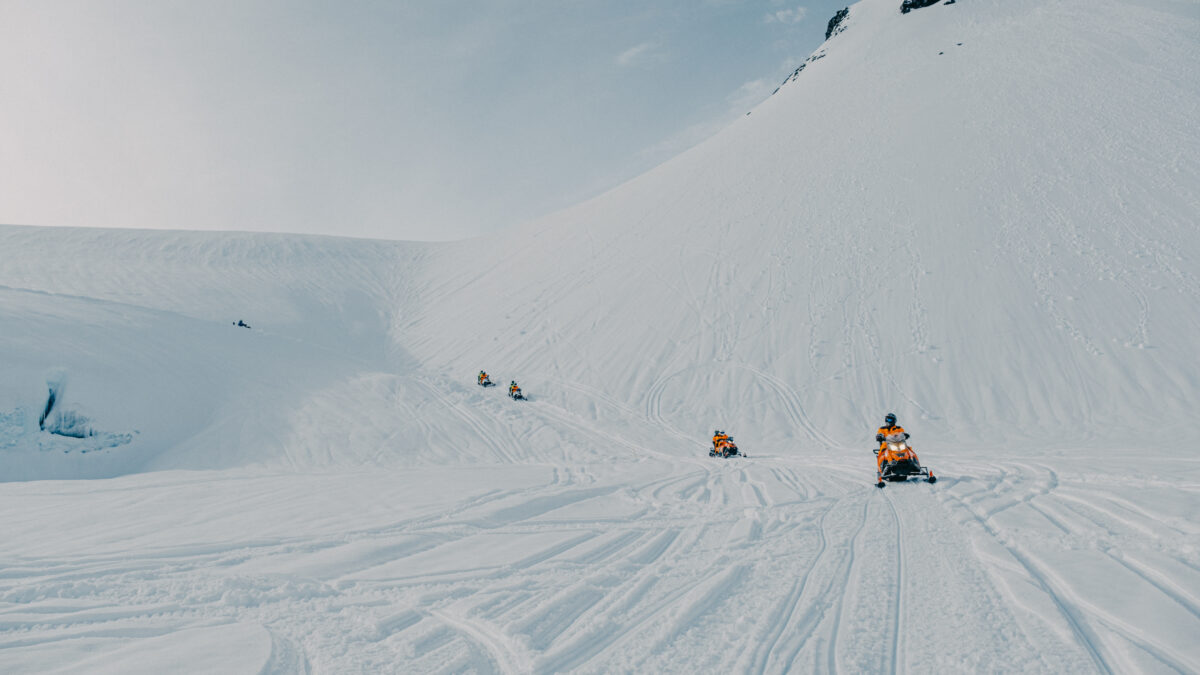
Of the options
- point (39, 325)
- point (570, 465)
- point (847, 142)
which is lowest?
point (570, 465)

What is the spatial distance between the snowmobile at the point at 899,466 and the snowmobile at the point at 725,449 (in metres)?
5.01

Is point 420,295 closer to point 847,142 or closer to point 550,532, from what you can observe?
point 847,142

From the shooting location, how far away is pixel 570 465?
11688 mm

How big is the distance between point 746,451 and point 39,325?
2281cm

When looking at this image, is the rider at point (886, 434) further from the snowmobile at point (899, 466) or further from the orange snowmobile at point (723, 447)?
the orange snowmobile at point (723, 447)

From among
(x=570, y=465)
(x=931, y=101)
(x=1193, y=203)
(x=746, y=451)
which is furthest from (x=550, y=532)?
(x=931, y=101)

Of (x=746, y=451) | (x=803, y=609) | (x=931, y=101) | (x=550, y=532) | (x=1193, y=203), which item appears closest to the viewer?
(x=803, y=609)

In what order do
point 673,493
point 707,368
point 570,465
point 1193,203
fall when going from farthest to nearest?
point 1193,203, point 707,368, point 570,465, point 673,493

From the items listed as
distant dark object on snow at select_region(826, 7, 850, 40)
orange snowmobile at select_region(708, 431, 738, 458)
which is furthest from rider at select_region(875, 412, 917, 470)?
distant dark object on snow at select_region(826, 7, 850, 40)

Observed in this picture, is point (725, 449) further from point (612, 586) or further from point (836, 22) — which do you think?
point (836, 22)

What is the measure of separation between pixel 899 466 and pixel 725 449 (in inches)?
217

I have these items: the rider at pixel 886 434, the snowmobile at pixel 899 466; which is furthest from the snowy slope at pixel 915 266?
the snowmobile at pixel 899 466

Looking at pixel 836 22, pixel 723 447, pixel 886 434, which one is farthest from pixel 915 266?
pixel 836 22

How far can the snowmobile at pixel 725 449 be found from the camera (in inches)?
554
